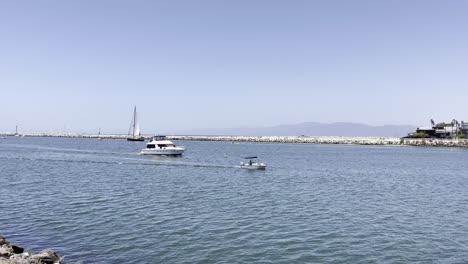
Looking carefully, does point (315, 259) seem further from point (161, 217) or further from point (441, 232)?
point (161, 217)

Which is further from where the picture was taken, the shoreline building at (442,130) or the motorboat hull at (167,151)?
the shoreline building at (442,130)

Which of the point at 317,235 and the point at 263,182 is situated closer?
the point at 317,235

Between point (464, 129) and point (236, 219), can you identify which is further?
point (464, 129)

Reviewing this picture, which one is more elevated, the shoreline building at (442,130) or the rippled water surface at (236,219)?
the shoreline building at (442,130)

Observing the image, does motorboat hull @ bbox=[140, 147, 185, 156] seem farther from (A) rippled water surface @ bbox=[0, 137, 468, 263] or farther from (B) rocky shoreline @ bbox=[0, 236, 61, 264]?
(B) rocky shoreline @ bbox=[0, 236, 61, 264]

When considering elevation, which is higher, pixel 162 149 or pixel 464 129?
pixel 464 129

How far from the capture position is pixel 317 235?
78.9 feet

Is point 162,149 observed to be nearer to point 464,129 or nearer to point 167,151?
point 167,151

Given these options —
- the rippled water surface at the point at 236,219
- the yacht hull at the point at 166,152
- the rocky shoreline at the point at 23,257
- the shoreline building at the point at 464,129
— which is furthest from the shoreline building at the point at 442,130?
the rocky shoreline at the point at 23,257

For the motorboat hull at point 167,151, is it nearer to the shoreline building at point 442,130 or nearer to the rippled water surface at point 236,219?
the rippled water surface at point 236,219

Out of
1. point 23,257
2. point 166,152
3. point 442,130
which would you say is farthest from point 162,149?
point 442,130

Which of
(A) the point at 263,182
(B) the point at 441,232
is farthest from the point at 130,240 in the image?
(A) the point at 263,182

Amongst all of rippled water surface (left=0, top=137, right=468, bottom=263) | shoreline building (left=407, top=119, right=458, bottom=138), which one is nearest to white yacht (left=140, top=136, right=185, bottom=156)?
rippled water surface (left=0, top=137, right=468, bottom=263)

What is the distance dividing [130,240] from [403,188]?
3319 cm
